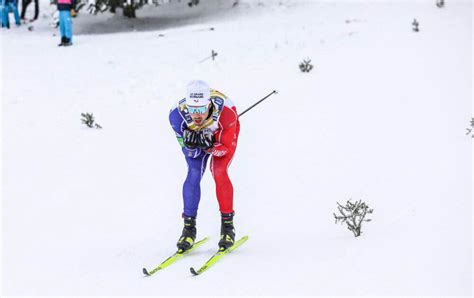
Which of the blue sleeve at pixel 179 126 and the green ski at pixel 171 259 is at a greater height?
the blue sleeve at pixel 179 126

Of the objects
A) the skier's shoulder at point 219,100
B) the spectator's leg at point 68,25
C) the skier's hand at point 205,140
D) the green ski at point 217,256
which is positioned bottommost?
the green ski at point 217,256

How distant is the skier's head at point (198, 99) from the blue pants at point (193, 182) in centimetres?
56

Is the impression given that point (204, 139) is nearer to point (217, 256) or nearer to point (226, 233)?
point (226, 233)

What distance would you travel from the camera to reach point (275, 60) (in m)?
12.8

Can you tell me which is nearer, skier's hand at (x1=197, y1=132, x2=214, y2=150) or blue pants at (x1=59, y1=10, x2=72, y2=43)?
skier's hand at (x1=197, y1=132, x2=214, y2=150)

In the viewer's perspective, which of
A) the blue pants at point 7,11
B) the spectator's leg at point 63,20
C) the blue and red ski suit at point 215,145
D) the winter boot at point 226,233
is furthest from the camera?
the blue pants at point 7,11

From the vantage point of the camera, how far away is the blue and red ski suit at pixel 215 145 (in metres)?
5.49

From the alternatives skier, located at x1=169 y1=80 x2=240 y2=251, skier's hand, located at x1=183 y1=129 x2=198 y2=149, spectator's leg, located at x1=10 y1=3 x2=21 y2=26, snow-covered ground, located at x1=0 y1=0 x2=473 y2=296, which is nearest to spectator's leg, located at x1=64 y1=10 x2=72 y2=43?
snow-covered ground, located at x1=0 y1=0 x2=473 y2=296

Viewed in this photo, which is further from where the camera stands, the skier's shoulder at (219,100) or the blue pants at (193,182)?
the blue pants at (193,182)

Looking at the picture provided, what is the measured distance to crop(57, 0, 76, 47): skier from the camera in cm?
1493

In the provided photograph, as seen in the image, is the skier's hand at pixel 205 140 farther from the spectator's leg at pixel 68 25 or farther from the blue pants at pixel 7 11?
the blue pants at pixel 7 11

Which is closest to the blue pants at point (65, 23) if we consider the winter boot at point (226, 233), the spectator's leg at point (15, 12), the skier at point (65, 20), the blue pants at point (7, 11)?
the skier at point (65, 20)

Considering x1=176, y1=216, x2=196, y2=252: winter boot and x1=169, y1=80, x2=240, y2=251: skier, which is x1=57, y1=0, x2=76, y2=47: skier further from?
x1=176, y1=216, x2=196, y2=252: winter boot

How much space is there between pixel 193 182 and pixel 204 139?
0.55 metres
